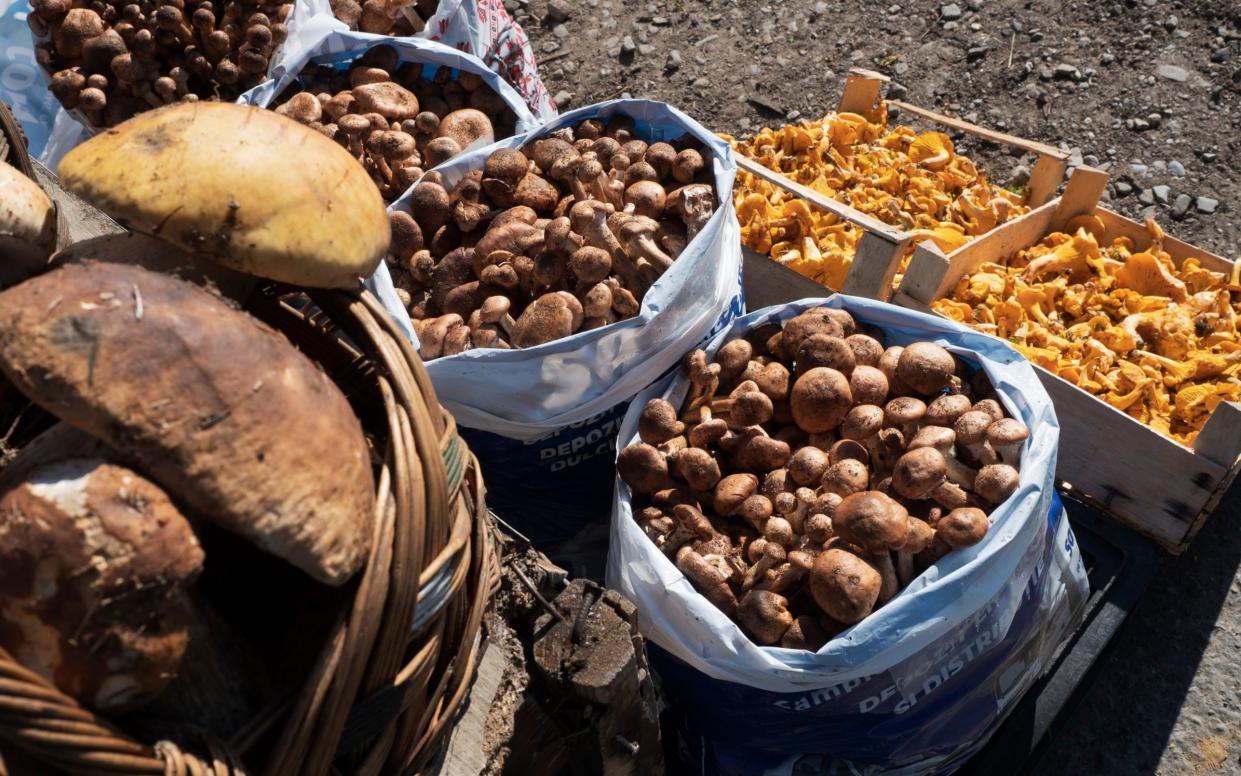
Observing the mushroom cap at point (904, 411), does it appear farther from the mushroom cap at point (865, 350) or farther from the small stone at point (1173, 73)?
the small stone at point (1173, 73)

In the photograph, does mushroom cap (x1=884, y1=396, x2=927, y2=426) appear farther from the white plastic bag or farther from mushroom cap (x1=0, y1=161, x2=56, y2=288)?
the white plastic bag

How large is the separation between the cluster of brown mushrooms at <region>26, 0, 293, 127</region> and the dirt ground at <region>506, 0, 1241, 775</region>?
2.07 metres

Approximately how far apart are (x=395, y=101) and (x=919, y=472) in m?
2.09

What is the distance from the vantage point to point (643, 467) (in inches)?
84.6

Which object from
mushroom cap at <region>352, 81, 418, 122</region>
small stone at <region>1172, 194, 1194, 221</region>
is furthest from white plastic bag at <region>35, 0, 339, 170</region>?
small stone at <region>1172, 194, 1194, 221</region>

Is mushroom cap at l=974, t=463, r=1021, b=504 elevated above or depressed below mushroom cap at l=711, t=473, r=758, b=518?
above

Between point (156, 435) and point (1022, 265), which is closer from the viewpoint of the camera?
point (156, 435)

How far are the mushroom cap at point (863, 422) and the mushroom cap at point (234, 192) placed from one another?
1.25 metres

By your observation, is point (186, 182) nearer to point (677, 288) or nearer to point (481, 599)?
point (481, 599)

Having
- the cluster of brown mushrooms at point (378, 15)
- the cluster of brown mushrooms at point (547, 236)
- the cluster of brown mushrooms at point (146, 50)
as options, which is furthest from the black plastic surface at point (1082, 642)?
the cluster of brown mushrooms at point (146, 50)

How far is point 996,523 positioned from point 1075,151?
3.34 meters

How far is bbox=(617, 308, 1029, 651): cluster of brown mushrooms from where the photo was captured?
191 centimetres

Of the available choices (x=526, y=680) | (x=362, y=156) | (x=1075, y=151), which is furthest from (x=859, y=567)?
(x=1075, y=151)

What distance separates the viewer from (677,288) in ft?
7.48
